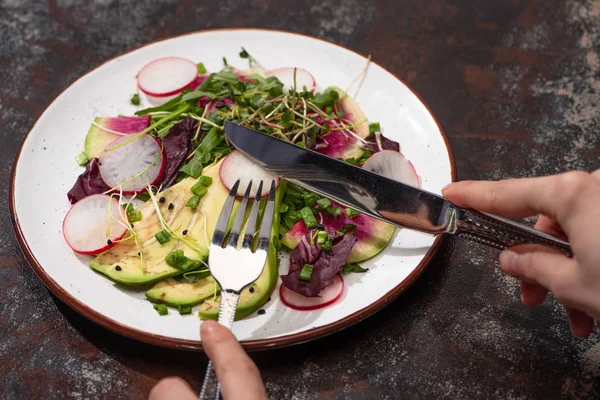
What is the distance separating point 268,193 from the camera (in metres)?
2.30

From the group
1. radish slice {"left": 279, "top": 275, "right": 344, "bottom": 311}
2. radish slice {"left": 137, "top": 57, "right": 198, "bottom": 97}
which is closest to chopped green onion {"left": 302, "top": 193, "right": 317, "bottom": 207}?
radish slice {"left": 279, "top": 275, "right": 344, "bottom": 311}

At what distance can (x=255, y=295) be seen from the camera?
202 centimetres

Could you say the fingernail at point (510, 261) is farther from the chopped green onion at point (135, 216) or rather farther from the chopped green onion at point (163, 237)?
the chopped green onion at point (135, 216)

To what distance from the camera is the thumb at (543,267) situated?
158 centimetres

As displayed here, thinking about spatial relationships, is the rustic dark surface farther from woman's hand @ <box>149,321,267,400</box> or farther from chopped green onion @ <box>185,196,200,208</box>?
chopped green onion @ <box>185,196,200,208</box>

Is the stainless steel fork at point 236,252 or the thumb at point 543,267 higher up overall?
the thumb at point 543,267

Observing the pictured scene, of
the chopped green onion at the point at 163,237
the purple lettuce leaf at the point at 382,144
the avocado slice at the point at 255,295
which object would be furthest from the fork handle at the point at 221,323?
the purple lettuce leaf at the point at 382,144

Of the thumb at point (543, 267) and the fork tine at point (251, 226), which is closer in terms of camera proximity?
the thumb at point (543, 267)

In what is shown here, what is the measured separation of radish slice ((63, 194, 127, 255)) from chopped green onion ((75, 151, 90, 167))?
12.5 inches

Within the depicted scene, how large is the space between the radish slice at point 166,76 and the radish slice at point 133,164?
0.40 m

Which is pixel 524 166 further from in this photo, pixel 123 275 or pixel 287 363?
pixel 123 275

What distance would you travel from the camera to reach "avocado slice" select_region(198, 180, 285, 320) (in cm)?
200

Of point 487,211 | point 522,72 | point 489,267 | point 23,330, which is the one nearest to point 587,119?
point 522,72

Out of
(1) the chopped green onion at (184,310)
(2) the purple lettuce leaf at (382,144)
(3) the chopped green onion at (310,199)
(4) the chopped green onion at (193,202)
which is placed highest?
(2) the purple lettuce leaf at (382,144)
